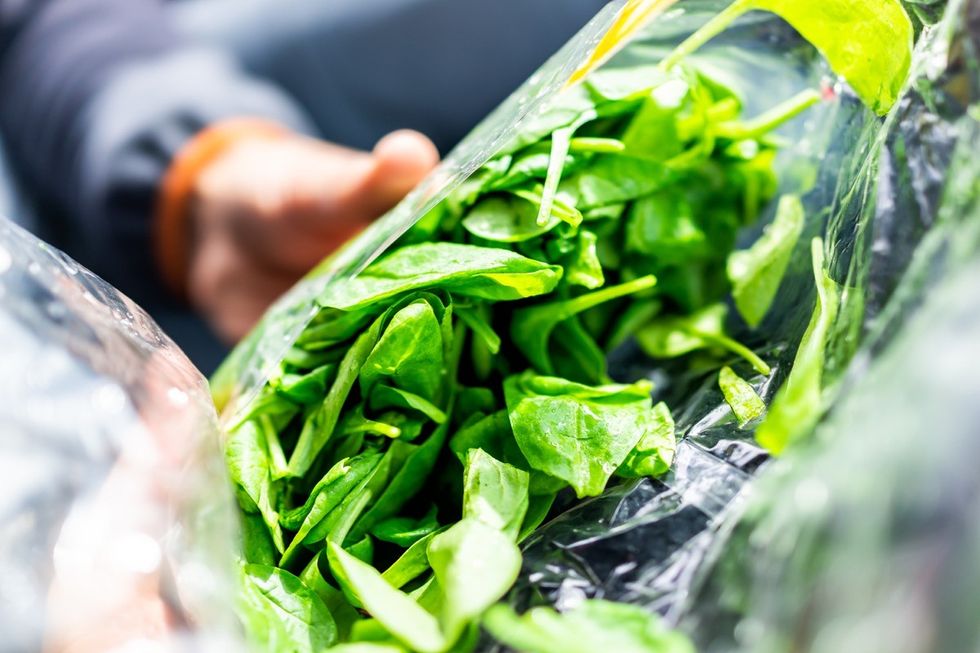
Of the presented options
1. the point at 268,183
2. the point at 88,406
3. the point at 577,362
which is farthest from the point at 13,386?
the point at 268,183

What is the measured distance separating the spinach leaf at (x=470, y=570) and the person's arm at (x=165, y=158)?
1.23 ft

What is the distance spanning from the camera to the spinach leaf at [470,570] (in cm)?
20

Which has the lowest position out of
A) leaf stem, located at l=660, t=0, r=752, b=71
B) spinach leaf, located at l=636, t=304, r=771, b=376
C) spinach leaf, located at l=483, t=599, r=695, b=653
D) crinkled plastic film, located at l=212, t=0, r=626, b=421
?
spinach leaf, located at l=636, t=304, r=771, b=376

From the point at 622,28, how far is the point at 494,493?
16 cm

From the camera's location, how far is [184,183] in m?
0.74

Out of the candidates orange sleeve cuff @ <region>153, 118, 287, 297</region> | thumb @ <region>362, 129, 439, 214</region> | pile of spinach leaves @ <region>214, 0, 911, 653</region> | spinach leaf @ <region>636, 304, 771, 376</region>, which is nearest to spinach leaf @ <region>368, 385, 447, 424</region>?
pile of spinach leaves @ <region>214, 0, 911, 653</region>

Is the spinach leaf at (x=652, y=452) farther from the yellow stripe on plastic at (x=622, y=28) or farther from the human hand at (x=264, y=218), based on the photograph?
the human hand at (x=264, y=218)

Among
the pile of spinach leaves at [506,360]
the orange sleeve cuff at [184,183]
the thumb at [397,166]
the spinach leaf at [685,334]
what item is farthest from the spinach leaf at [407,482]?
the orange sleeve cuff at [184,183]

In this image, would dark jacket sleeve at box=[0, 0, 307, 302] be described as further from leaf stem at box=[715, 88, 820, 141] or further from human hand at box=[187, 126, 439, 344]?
leaf stem at box=[715, 88, 820, 141]

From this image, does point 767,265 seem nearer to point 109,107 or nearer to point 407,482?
point 407,482

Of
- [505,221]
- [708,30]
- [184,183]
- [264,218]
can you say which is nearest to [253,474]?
[505,221]

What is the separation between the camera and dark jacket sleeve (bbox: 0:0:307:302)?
0.75 metres

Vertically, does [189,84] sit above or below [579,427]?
above

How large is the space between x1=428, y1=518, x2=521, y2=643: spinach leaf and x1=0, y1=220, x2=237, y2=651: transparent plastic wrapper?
0.06 m
